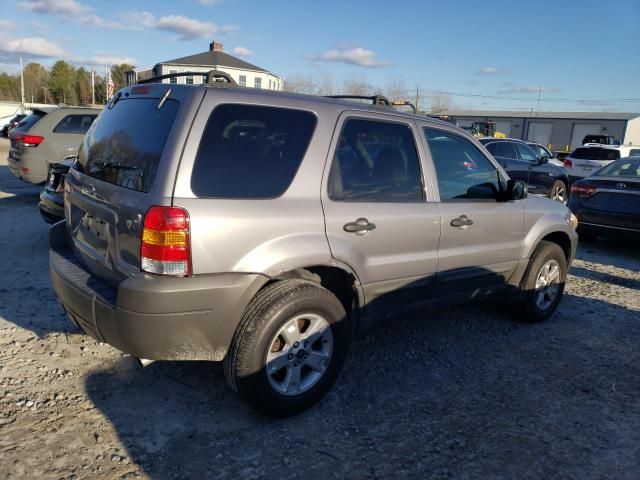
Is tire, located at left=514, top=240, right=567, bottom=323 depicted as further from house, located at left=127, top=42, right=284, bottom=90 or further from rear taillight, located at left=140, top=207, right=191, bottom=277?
house, located at left=127, top=42, right=284, bottom=90

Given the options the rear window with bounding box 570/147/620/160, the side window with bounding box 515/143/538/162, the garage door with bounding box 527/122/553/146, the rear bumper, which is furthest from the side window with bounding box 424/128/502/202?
the garage door with bounding box 527/122/553/146

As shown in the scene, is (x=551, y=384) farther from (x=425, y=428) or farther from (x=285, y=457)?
(x=285, y=457)

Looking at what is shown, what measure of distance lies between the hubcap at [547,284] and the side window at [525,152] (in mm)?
8995

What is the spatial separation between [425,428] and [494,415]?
0.51 meters

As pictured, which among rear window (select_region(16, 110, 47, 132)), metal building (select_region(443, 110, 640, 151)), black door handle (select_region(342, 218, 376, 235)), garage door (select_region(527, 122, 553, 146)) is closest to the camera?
black door handle (select_region(342, 218, 376, 235))

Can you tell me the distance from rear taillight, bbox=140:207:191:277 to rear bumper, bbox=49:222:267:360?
0.19 ft

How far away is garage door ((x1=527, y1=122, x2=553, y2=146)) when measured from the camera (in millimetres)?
55406

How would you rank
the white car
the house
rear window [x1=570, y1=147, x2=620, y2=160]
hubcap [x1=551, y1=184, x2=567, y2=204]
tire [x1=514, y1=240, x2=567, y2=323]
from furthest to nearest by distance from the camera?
the house → rear window [x1=570, y1=147, x2=620, y2=160] → the white car → hubcap [x1=551, y1=184, x2=567, y2=204] → tire [x1=514, y1=240, x2=567, y2=323]

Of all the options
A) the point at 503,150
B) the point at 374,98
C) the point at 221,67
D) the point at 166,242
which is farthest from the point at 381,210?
the point at 221,67

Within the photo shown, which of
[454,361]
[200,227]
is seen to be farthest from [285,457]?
[454,361]

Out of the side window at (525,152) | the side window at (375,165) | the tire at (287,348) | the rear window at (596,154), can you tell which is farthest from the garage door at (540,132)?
the tire at (287,348)

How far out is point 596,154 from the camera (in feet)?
61.1

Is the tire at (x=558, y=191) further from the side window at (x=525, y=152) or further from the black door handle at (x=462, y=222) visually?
the black door handle at (x=462, y=222)

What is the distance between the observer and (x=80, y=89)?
2926 inches
